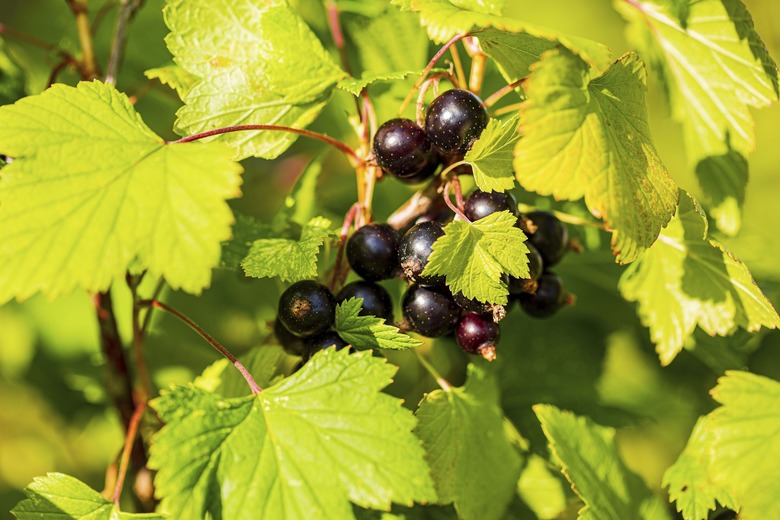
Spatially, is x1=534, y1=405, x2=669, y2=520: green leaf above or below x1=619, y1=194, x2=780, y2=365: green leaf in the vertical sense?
below

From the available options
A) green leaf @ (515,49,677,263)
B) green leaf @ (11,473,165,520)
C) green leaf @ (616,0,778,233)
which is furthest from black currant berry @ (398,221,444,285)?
green leaf @ (616,0,778,233)

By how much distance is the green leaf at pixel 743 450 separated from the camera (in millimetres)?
792

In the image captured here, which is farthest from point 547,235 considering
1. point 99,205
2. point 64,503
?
point 64,503

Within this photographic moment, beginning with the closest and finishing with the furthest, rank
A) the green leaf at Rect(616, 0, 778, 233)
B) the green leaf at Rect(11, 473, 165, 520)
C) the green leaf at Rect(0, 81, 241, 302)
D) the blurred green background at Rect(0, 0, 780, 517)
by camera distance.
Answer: the green leaf at Rect(0, 81, 241, 302) → the green leaf at Rect(11, 473, 165, 520) → the green leaf at Rect(616, 0, 778, 233) → the blurred green background at Rect(0, 0, 780, 517)

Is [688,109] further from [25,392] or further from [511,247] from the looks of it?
[25,392]

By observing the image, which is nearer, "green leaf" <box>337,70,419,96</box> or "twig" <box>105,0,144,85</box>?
"green leaf" <box>337,70,419,96</box>

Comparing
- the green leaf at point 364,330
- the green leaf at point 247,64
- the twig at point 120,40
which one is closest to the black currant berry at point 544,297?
the green leaf at point 364,330

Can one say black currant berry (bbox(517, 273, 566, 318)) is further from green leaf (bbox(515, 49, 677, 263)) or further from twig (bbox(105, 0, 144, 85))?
twig (bbox(105, 0, 144, 85))

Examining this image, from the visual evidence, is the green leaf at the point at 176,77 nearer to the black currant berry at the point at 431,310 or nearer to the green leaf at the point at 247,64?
the green leaf at the point at 247,64

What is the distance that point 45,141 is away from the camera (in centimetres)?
74

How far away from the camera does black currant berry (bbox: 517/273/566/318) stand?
94 centimetres

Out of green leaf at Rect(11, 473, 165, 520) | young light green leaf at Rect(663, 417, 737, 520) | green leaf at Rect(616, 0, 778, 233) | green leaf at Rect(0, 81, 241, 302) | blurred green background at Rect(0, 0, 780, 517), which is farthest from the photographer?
blurred green background at Rect(0, 0, 780, 517)

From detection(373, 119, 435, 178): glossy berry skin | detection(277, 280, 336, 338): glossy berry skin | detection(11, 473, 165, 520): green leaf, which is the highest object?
detection(373, 119, 435, 178): glossy berry skin

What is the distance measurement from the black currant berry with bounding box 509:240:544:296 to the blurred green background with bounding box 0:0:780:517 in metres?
0.26
